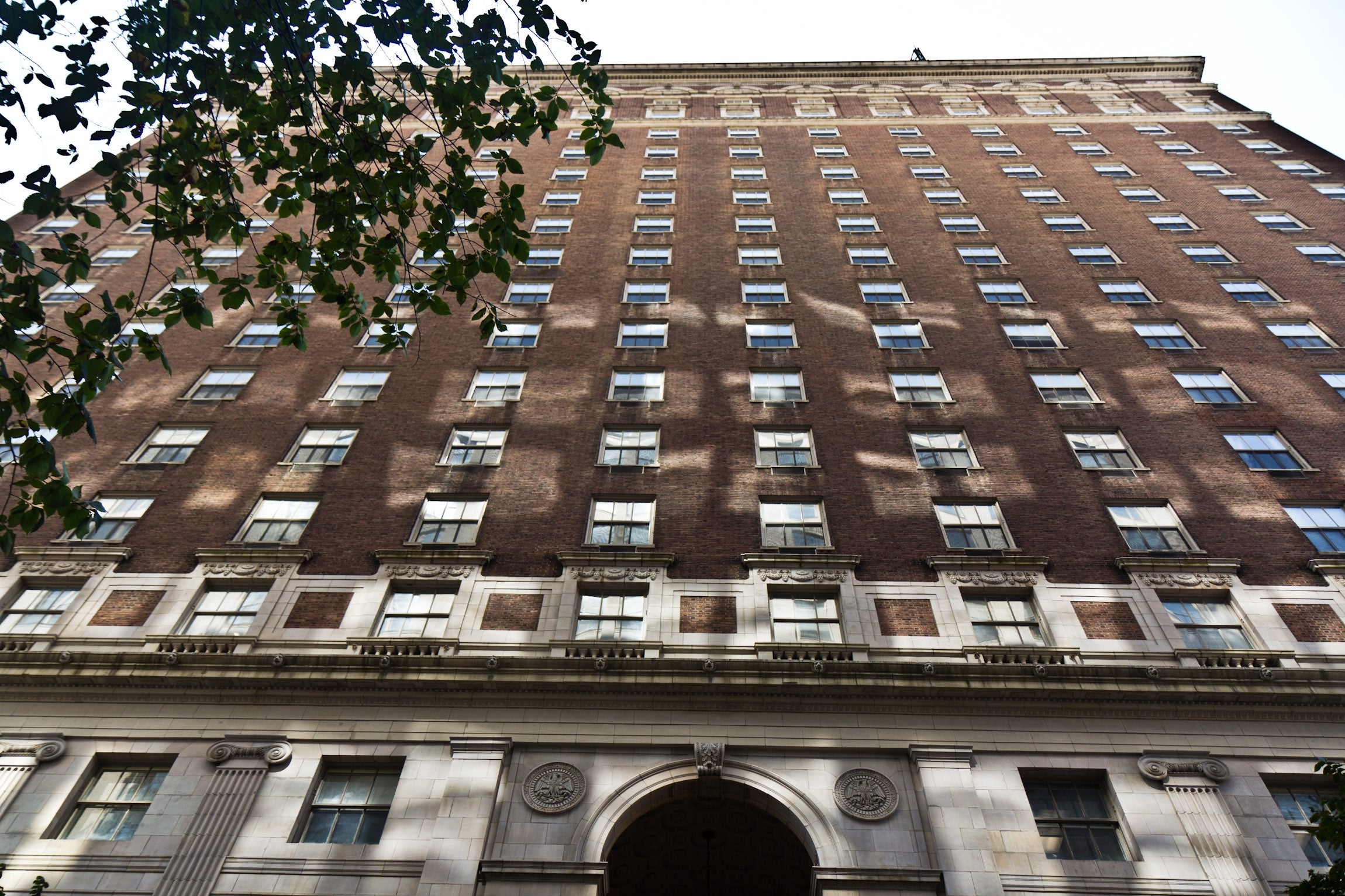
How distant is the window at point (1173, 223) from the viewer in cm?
3678

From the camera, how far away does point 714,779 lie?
1670 centimetres

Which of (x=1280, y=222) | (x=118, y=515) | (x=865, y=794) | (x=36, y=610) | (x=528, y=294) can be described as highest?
(x=1280, y=222)

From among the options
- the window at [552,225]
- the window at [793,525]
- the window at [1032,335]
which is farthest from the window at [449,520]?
the window at [1032,335]

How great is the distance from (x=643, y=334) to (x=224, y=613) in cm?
1546

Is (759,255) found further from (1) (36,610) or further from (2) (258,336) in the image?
(1) (36,610)

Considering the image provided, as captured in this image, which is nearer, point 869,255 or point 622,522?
point 622,522

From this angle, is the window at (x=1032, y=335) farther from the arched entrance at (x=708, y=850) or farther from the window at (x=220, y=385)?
the window at (x=220, y=385)

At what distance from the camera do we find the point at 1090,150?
45656mm

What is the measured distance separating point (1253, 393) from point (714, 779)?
2104cm

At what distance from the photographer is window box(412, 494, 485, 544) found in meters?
21.9

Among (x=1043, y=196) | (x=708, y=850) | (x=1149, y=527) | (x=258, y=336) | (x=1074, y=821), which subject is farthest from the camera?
(x=1043, y=196)

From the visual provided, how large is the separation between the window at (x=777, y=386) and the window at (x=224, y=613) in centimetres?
1458

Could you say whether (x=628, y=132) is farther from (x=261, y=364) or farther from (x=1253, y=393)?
(x=1253, y=393)


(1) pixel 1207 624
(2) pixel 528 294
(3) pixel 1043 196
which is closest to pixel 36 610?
(2) pixel 528 294
